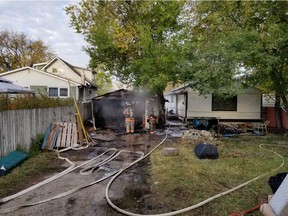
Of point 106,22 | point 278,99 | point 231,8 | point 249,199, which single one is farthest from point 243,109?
point 249,199

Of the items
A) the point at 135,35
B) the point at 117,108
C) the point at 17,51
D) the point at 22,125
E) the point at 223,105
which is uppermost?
the point at 17,51

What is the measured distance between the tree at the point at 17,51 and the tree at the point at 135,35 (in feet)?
81.4

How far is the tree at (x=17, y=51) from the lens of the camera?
3528 cm

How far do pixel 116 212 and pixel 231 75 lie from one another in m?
8.30

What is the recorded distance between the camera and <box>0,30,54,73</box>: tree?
116ft

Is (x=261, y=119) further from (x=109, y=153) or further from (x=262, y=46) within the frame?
(x=109, y=153)

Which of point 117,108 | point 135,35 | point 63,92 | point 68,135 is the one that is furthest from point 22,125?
point 63,92

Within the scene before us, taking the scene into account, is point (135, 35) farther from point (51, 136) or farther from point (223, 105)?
point (51, 136)

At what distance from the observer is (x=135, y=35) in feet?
44.6

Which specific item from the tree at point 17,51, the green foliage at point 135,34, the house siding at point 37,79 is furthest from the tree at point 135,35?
the tree at point 17,51

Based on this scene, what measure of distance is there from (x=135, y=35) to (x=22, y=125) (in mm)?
8782

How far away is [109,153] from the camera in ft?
26.1

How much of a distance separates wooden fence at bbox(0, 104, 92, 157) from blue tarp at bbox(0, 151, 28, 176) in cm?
16

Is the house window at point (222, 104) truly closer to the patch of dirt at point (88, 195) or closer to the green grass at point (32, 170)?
the patch of dirt at point (88, 195)
